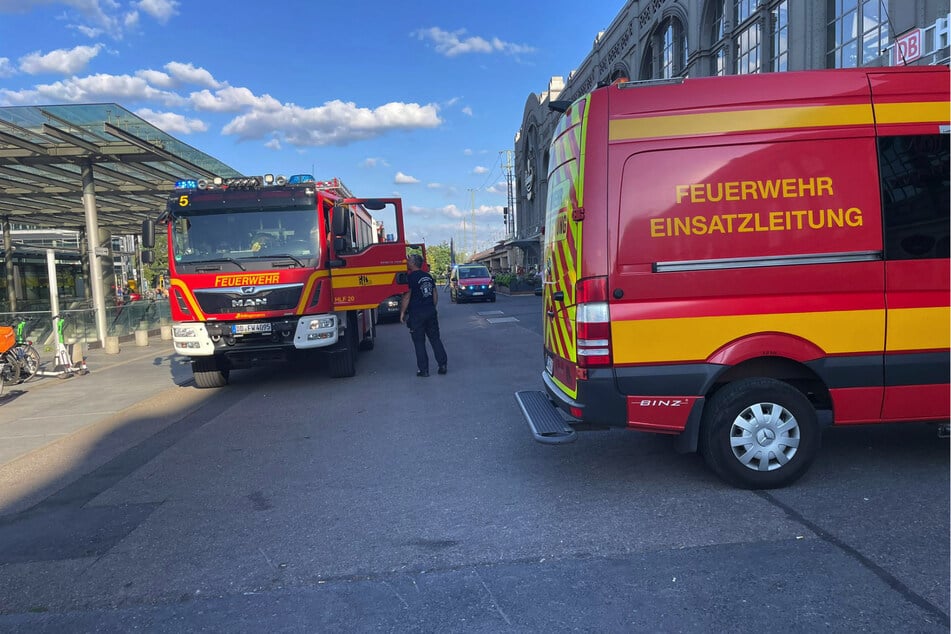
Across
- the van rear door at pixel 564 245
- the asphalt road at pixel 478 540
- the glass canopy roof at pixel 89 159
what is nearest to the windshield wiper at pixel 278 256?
the asphalt road at pixel 478 540

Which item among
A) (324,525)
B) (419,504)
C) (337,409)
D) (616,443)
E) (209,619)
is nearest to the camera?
(209,619)

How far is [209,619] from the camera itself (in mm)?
3133

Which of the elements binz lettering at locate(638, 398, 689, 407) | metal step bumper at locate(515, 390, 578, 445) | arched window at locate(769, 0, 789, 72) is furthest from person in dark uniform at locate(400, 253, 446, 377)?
arched window at locate(769, 0, 789, 72)

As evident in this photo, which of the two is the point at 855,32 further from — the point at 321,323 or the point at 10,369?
the point at 10,369

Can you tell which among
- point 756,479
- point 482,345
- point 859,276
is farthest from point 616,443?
point 482,345

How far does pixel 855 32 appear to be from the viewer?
1498cm

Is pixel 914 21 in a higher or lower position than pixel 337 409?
higher

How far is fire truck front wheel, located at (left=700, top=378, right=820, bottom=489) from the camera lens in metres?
4.39

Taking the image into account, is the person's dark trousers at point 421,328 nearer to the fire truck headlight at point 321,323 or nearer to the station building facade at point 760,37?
the fire truck headlight at point 321,323

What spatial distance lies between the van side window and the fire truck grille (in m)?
7.06

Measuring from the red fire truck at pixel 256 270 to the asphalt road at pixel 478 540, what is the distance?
262cm

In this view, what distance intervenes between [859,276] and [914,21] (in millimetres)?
11502

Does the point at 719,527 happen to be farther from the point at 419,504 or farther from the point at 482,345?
the point at 482,345

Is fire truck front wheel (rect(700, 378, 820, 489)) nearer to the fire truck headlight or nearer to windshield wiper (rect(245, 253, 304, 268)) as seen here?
the fire truck headlight
